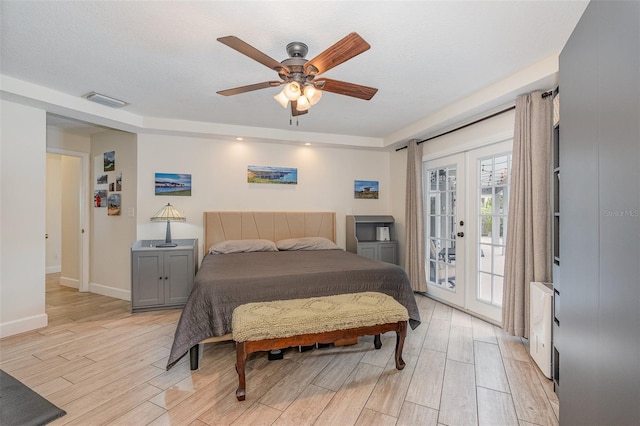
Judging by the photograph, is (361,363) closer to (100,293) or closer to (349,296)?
(349,296)

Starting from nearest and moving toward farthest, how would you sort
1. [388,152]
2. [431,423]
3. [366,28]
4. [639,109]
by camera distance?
1. [639,109]
2. [431,423]
3. [366,28]
4. [388,152]

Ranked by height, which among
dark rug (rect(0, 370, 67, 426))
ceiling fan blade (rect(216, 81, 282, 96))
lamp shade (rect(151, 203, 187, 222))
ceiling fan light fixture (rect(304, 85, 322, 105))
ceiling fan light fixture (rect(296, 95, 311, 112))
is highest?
ceiling fan blade (rect(216, 81, 282, 96))

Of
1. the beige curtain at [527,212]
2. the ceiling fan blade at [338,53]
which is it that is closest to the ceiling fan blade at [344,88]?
the ceiling fan blade at [338,53]

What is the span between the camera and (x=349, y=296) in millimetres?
2498

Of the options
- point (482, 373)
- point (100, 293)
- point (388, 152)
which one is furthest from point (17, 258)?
point (388, 152)

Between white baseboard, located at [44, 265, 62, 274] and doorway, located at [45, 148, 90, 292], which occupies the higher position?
doorway, located at [45, 148, 90, 292]

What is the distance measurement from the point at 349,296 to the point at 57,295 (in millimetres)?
4573

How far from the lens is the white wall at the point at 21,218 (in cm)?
300

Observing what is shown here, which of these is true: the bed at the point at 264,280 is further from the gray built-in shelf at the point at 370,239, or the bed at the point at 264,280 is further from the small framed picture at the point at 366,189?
the small framed picture at the point at 366,189

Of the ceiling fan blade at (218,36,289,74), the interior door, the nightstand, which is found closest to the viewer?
the ceiling fan blade at (218,36,289,74)

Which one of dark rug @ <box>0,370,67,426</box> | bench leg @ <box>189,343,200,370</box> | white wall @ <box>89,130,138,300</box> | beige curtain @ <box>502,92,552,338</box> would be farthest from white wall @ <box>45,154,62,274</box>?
beige curtain @ <box>502,92,552,338</box>

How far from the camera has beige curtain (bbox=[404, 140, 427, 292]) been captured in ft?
14.3

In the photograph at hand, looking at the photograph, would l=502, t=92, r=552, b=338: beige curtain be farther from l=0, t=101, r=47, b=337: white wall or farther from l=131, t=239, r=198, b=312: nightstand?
l=0, t=101, r=47, b=337: white wall

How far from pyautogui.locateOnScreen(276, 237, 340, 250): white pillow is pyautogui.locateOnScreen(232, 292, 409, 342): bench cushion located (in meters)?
1.86
